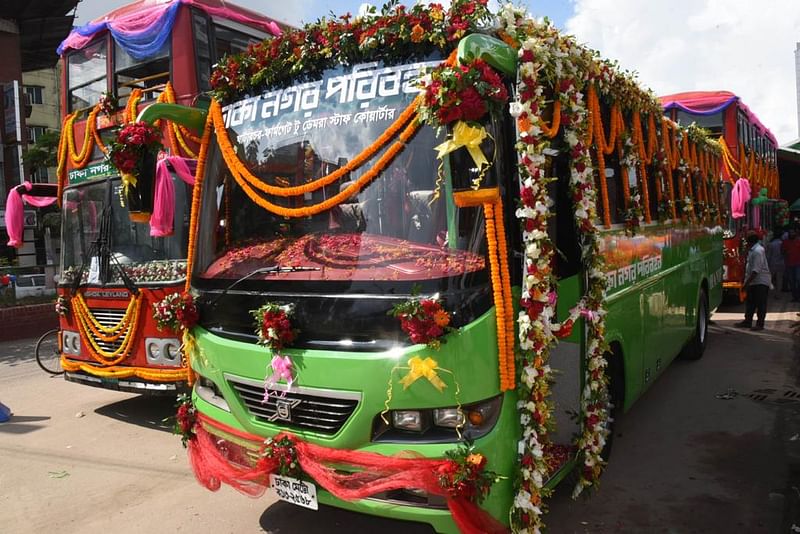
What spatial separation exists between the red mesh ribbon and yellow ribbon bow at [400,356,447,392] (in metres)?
0.38

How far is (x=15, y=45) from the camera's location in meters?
25.3

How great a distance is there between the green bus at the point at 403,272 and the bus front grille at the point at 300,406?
0.01 metres

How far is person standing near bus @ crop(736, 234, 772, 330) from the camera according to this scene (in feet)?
35.7

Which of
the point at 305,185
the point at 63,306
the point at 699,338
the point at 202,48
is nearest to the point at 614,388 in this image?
the point at 305,185

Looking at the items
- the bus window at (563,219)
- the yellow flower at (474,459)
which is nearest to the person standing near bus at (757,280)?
the bus window at (563,219)

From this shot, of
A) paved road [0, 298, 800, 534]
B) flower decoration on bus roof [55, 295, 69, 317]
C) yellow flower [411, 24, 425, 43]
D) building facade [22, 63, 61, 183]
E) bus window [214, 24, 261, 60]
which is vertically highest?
building facade [22, 63, 61, 183]

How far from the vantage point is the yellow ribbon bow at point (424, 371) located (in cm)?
303

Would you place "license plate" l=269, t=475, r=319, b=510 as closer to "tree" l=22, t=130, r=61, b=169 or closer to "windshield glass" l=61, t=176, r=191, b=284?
"windshield glass" l=61, t=176, r=191, b=284

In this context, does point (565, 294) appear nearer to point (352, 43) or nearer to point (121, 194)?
point (352, 43)

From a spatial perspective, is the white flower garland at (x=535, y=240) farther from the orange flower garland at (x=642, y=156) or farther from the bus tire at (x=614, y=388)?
the orange flower garland at (x=642, y=156)

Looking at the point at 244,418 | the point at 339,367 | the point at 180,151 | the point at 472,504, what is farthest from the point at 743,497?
the point at 180,151

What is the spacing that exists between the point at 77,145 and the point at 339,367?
21.9 ft

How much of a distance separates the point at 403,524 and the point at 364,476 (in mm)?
1155

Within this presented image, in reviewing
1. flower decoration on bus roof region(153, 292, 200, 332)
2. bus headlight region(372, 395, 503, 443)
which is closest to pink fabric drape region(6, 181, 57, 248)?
flower decoration on bus roof region(153, 292, 200, 332)
